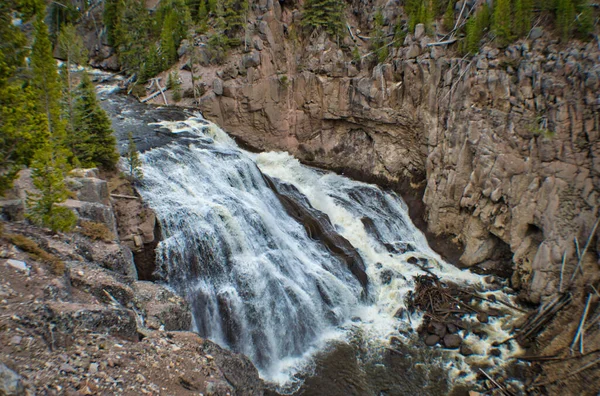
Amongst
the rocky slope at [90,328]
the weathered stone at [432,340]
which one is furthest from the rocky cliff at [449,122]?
the rocky slope at [90,328]

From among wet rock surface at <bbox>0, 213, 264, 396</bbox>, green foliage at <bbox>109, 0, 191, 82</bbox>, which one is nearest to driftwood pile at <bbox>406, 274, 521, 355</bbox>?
wet rock surface at <bbox>0, 213, 264, 396</bbox>

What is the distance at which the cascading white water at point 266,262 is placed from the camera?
16297 millimetres

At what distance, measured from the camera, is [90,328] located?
27.3ft

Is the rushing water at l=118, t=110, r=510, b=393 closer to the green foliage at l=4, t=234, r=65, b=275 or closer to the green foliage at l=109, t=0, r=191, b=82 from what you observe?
the green foliage at l=4, t=234, r=65, b=275

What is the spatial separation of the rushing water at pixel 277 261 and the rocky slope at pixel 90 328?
161 inches

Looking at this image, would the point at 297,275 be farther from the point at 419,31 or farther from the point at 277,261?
the point at 419,31

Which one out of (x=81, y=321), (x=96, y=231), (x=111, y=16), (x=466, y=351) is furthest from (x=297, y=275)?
(x=111, y=16)

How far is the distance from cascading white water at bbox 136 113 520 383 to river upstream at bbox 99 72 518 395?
57 mm

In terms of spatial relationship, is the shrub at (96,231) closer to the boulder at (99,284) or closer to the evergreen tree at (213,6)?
the boulder at (99,284)

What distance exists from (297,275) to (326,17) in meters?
24.4

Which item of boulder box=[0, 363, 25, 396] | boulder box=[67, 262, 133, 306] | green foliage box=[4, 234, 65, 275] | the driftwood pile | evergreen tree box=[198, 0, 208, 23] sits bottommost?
the driftwood pile

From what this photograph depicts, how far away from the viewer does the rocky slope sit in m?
6.91

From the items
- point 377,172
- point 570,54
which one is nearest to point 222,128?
point 377,172

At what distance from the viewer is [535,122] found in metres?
20.5
